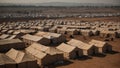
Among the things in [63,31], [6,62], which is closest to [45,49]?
[6,62]

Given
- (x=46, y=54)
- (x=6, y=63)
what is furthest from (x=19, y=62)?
(x=46, y=54)

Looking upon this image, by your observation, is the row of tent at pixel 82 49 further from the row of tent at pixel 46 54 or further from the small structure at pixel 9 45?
the small structure at pixel 9 45

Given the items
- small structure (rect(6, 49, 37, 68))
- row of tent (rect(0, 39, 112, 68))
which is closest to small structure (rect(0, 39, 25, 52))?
row of tent (rect(0, 39, 112, 68))

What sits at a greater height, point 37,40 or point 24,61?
point 24,61

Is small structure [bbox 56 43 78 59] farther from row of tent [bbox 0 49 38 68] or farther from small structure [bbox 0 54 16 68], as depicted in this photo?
small structure [bbox 0 54 16 68]

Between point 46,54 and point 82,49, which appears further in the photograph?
point 82,49

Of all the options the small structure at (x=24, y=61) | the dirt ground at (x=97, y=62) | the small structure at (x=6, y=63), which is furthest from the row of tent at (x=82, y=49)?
the small structure at (x=6, y=63)

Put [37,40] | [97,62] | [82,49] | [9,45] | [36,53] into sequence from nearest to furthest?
[97,62]
[36,53]
[82,49]
[9,45]
[37,40]

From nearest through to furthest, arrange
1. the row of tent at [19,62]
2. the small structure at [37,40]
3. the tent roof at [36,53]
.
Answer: the row of tent at [19,62], the tent roof at [36,53], the small structure at [37,40]

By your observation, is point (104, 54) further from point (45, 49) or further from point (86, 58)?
point (45, 49)

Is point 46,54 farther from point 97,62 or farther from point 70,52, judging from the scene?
point 97,62

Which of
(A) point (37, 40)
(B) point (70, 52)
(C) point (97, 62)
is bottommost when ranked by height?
(C) point (97, 62)
